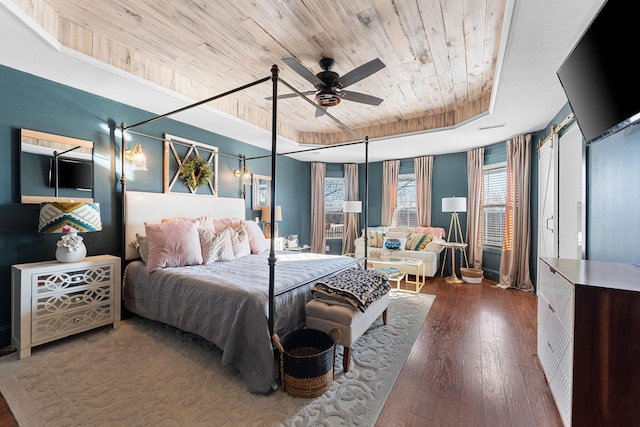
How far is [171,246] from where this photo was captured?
112 inches

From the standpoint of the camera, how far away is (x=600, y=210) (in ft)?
7.19

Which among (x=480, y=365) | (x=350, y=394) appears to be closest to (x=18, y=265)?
(x=350, y=394)

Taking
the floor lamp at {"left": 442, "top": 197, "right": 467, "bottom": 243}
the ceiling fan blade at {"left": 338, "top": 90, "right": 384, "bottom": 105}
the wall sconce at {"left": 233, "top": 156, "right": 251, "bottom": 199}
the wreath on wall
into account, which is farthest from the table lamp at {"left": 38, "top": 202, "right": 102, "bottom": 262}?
the floor lamp at {"left": 442, "top": 197, "right": 467, "bottom": 243}

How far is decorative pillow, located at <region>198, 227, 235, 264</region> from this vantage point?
309cm

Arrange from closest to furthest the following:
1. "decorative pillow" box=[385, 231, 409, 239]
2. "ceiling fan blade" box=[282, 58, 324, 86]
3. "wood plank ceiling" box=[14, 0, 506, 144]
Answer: "wood plank ceiling" box=[14, 0, 506, 144], "ceiling fan blade" box=[282, 58, 324, 86], "decorative pillow" box=[385, 231, 409, 239]

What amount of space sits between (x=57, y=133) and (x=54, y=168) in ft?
1.15

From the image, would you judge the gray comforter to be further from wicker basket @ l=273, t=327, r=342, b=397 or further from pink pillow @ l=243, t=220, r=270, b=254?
pink pillow @ l=243, t=220, r=270, b=254

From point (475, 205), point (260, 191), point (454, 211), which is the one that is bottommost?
point (454, 211)

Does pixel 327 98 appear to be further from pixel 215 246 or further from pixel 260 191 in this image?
pixel 260 191

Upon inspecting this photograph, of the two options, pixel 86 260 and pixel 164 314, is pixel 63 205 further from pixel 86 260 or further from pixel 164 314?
pixel 164 314

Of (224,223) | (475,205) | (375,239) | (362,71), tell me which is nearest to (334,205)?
(375,239)

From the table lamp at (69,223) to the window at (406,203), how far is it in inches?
219

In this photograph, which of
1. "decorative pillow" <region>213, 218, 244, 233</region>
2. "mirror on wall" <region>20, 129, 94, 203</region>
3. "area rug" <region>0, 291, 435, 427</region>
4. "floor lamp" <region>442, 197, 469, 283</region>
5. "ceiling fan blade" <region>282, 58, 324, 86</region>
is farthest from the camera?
"floor lamp" <region>442, 197, 469, 283</region>

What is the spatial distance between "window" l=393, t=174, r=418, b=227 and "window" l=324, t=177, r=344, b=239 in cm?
140
